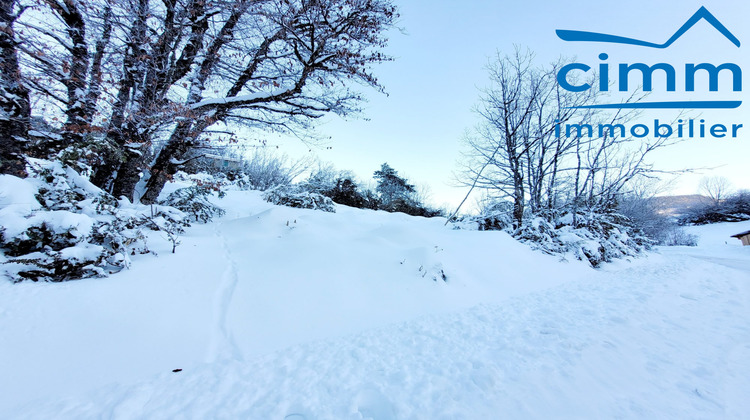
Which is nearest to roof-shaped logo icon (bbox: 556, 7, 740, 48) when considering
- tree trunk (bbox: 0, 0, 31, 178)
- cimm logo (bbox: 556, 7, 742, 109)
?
cimm logo (bbox: 556, 7, 742, 109)

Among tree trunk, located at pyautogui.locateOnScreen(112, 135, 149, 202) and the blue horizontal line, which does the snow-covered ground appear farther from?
the blue horizontal line

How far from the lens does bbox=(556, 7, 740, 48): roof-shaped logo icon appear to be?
19.0 ft

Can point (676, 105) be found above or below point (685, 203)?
above

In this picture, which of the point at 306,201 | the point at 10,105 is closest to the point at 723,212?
the point at 306,201

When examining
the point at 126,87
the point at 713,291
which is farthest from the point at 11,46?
the point at 713,291

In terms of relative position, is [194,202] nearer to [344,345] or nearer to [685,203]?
[344,345]

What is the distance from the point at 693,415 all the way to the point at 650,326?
165 centimetres

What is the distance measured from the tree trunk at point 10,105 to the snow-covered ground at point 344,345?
7.19ft

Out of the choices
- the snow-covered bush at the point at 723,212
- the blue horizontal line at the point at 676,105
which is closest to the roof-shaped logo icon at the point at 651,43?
the blue horizontal line at the point at 676,105

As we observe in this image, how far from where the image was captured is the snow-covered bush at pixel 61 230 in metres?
2.40

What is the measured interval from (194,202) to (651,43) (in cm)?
1099

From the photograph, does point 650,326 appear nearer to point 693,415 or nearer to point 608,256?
point 693,415

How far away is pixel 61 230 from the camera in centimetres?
253

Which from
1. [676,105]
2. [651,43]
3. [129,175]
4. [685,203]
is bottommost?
[129,175]
